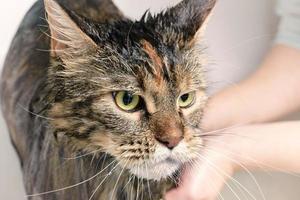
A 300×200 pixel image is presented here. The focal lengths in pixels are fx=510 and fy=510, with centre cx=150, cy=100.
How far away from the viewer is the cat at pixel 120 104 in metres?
0.53

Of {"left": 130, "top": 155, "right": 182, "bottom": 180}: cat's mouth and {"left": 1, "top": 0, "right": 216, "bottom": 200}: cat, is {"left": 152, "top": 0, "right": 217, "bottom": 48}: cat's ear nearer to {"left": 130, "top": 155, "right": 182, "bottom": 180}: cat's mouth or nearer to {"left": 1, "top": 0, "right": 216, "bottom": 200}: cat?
{"left": 1, "top": 0, "right": 216, "bottom": 200}: cat

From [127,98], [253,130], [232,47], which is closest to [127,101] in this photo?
[127,98]

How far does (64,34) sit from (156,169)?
0.57ft

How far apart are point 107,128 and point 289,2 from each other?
44 centimetres

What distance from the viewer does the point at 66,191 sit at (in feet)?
1.95

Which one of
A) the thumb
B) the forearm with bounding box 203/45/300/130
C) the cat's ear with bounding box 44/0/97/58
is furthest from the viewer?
the forearm with bounding box 203/45/300/130

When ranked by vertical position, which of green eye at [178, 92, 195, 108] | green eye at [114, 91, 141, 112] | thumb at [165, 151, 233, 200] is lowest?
thumb at [165, 151, 233, 200]

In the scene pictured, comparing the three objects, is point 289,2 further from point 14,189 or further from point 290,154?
point 14,189

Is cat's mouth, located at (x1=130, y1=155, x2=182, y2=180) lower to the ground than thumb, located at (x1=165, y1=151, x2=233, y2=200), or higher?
higher

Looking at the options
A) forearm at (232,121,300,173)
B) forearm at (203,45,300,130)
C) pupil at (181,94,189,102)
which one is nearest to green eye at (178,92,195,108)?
pupil at (181,94,189,102)

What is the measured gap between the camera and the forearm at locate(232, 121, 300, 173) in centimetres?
67

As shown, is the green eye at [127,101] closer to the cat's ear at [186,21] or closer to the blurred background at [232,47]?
the cat's ear at [186,21]

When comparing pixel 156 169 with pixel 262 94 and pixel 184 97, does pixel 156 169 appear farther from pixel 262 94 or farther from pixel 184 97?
pixel 262 94

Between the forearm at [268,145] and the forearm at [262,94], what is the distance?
11 cm
